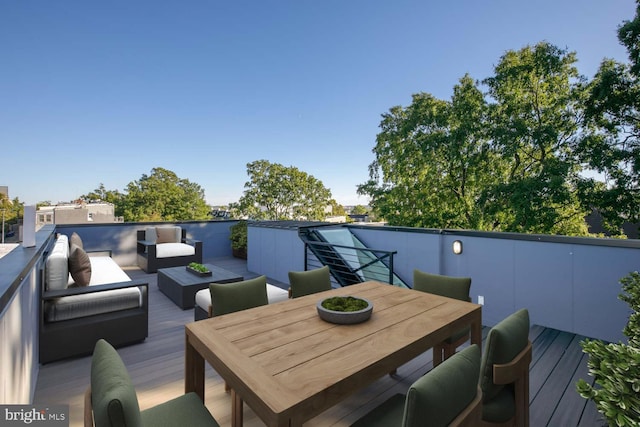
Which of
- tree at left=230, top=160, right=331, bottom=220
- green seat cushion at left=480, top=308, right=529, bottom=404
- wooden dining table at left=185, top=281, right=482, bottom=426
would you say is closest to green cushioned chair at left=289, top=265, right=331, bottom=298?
wooden dining table at left=185, top=281, right=482, bottom=426

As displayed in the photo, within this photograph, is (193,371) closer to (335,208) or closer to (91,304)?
(91,304)

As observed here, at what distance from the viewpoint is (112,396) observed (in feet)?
2.87

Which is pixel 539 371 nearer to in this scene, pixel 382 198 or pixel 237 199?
pixel 382 198

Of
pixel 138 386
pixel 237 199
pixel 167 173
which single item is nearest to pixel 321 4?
pixel 138 386

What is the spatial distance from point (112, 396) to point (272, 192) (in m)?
18.5

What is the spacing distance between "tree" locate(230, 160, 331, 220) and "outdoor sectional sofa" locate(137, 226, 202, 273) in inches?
432

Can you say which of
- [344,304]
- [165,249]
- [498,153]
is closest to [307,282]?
[344,304]

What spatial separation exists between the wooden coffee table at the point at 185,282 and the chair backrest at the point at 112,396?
3.37 meters

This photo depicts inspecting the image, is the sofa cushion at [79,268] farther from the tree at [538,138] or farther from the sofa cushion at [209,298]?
the tree at [538,138]

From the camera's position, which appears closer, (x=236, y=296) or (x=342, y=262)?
(x=236, y=296)

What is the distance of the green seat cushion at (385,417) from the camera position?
1348 mm

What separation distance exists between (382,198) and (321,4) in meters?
8.18

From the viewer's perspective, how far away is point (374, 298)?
2289 millimetres

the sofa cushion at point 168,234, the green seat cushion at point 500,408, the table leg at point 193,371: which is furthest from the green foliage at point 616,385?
the sofa cushion at point 168,234
